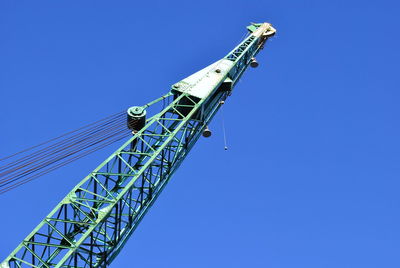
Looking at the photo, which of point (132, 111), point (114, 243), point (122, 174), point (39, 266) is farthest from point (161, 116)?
point (39, 266)

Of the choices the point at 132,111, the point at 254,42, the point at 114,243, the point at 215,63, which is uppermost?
the point at 254,42

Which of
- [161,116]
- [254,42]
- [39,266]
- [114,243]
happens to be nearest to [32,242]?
[39,266]

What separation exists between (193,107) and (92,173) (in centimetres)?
893

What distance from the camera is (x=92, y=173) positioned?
1902 inches

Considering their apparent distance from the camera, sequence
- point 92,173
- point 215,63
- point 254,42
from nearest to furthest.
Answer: point 92,173
point 215,63
point 254,42

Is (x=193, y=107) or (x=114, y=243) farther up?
(x=193, y=107)

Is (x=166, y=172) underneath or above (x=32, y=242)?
above

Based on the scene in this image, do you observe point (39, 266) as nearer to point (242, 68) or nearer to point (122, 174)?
point (122, 174)

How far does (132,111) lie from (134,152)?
10.7 ft

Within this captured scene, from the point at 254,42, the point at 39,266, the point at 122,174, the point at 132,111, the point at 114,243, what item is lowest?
the point at 39,266

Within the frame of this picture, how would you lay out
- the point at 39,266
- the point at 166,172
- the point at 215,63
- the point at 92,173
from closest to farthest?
the point at 39,266 < the point at 92,173 < the point at 166,172 < the point at 215,63

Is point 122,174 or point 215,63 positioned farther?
point 215,63

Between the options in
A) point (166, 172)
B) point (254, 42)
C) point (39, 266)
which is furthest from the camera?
point (254, 42)

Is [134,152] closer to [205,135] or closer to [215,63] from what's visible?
[205,135]
